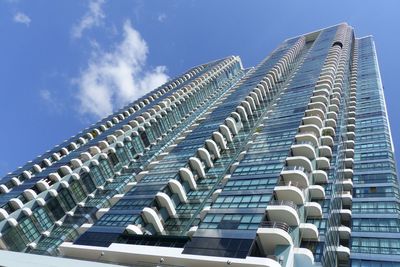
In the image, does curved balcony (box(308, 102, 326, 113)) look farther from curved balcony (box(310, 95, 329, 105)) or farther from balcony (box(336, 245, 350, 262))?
balcony (box(336, 245, 350, 262))

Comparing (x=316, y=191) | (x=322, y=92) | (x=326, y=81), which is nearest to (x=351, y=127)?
(x=322, y=92)

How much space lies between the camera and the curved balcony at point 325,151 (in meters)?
46.9

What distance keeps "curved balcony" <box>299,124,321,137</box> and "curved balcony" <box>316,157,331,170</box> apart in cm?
473

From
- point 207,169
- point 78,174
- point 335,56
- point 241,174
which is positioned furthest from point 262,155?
point 335,56

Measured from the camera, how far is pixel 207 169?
50969mm

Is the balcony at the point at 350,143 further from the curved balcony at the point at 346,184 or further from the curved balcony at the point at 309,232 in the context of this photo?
the curved balcony at the point at 309,232

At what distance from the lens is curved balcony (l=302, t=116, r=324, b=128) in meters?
50.9

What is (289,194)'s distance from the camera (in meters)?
34.2

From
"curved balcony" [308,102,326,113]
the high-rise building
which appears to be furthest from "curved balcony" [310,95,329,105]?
"curved balcony" [308,102,326,113]

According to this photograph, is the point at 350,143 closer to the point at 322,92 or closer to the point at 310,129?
the point at 310,129

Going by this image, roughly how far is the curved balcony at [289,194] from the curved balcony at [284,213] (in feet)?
6.45

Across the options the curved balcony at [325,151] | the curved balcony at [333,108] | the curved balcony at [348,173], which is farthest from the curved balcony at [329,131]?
the curved balcony at [333,108]

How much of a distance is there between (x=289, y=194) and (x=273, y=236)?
6.62 metres

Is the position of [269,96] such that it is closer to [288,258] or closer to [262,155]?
[262,155]
